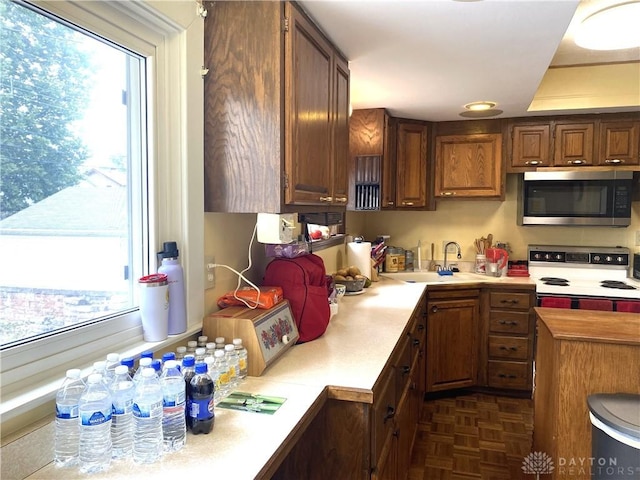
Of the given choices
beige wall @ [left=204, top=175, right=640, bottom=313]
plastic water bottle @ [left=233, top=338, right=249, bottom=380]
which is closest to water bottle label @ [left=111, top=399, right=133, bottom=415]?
plastic water bottle @ [left=233, top=338, right=249, bottom=380]

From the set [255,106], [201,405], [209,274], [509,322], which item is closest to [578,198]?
[509,322]

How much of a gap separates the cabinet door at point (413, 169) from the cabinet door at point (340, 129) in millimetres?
1458

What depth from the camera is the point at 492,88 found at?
2740mm

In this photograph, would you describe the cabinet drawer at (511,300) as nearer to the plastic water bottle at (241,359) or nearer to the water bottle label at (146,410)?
the plastic water bottle at (241,359)

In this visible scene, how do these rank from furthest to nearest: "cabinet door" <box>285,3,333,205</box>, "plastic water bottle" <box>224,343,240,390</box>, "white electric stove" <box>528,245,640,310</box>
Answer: "white electric stove" <box>528,245,640,310</box>, "cabinet door" <box>285,3,333,205</box>, "plastic water bottle" <box>224,343,240,390</box>

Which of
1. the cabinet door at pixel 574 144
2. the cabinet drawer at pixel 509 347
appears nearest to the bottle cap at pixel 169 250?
the cabinet drawer at pixel 509 347

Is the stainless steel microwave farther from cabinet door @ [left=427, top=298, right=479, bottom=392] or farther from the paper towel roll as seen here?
the paper towel roll

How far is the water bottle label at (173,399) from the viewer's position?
1029 millimetres

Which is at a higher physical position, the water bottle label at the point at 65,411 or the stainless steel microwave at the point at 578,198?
the stainless steel microwave at the point at 578,198

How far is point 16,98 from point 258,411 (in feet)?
3.17

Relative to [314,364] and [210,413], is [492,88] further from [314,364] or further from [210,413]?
[210,413]

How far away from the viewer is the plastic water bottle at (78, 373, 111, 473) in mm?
925

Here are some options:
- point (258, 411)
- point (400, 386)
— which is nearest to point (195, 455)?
point (258, 411)

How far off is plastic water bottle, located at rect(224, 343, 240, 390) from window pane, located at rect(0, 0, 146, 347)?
34cm
